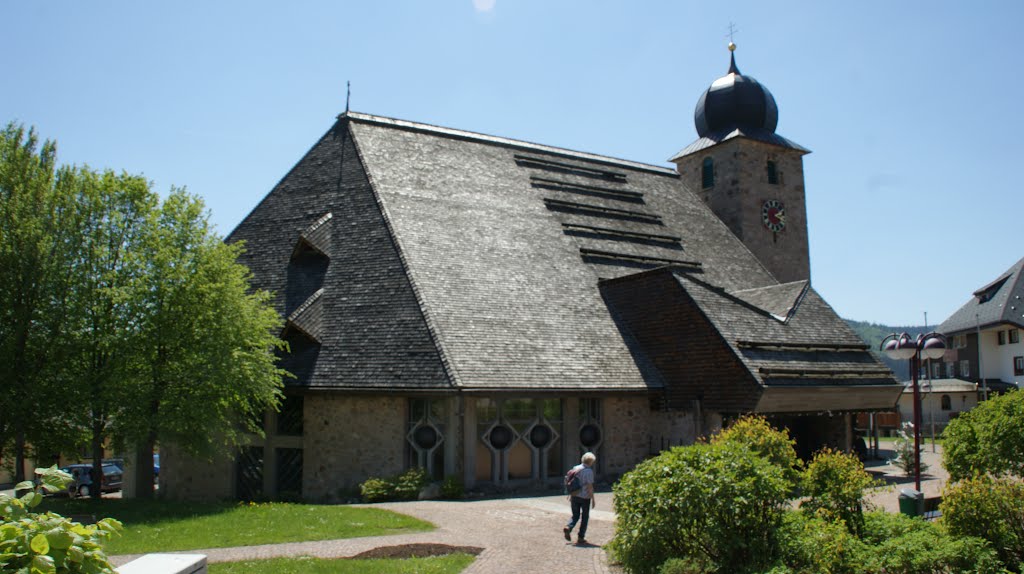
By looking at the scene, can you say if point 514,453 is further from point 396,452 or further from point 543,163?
point 543,163

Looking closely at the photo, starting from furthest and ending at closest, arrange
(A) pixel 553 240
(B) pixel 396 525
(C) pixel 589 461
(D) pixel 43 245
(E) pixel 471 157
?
(E) pixel 471 157, (A) pixel 553 240, (D) pixel 43 245, (B) pixel 396 525, (C) pixel 589 461

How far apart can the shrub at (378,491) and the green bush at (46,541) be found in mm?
15310

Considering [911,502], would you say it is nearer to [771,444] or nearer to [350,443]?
[771,444]

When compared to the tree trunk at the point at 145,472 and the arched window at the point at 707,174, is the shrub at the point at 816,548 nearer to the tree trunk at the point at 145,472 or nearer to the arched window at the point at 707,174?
the tree trunk at the point at 145,472

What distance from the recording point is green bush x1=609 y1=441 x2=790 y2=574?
979 cm

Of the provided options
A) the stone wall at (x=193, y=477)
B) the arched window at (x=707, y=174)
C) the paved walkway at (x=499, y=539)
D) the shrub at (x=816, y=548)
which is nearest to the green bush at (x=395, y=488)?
the paved walkway at (x=499, y=539)

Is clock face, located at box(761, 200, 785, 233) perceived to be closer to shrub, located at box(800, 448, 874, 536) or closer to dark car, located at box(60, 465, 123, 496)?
shrub, located at box(800, 448, 874, 536)

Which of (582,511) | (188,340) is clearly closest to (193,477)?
(188,340)

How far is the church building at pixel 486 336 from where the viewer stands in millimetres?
20531

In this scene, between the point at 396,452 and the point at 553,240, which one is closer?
the point at 396,452

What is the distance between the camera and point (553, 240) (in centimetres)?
2753

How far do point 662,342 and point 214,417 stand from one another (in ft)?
40.9

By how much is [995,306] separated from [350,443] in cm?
5245

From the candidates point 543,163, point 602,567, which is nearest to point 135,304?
point 602,567
